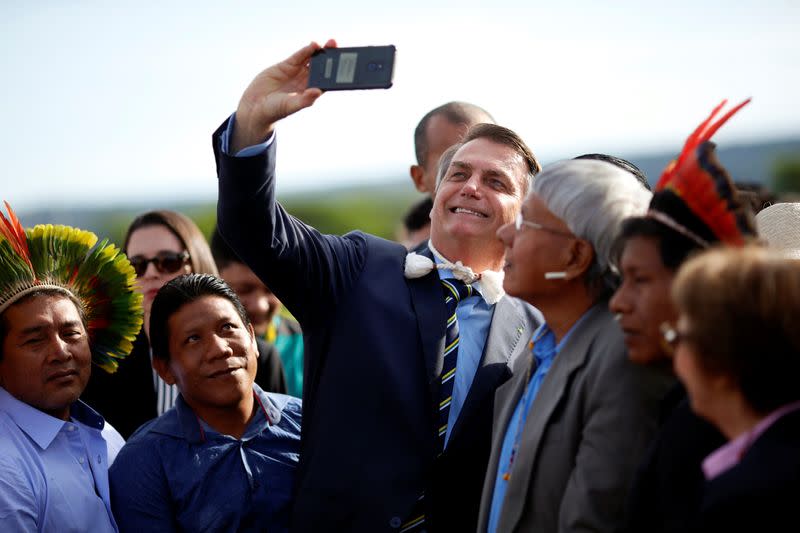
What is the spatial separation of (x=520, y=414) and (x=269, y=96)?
131 centimetres

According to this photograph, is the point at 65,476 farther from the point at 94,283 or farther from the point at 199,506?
the point at 94,283

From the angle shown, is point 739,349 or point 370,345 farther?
point 370,345

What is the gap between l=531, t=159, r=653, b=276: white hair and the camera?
2.65m

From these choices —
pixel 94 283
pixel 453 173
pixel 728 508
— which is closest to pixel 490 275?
pixel 453 173

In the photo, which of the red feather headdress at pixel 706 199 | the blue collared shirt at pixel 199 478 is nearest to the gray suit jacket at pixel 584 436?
the red feather headdress at pixel 706 199

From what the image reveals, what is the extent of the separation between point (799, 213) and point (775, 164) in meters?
45.0


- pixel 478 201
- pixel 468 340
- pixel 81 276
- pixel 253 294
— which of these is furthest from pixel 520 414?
pixel 253 294

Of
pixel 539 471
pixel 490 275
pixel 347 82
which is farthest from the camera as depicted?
pixel 490 275

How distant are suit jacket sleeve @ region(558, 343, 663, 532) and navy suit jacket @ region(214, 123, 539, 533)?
0.94 meters

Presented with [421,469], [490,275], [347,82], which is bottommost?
[421,469]

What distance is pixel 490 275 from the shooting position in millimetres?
3734

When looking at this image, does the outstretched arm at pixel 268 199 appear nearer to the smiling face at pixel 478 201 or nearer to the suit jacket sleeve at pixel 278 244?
the suit jacket sleeve at pixel 278 244

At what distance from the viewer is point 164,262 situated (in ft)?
17.4

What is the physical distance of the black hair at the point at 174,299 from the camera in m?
3.75
